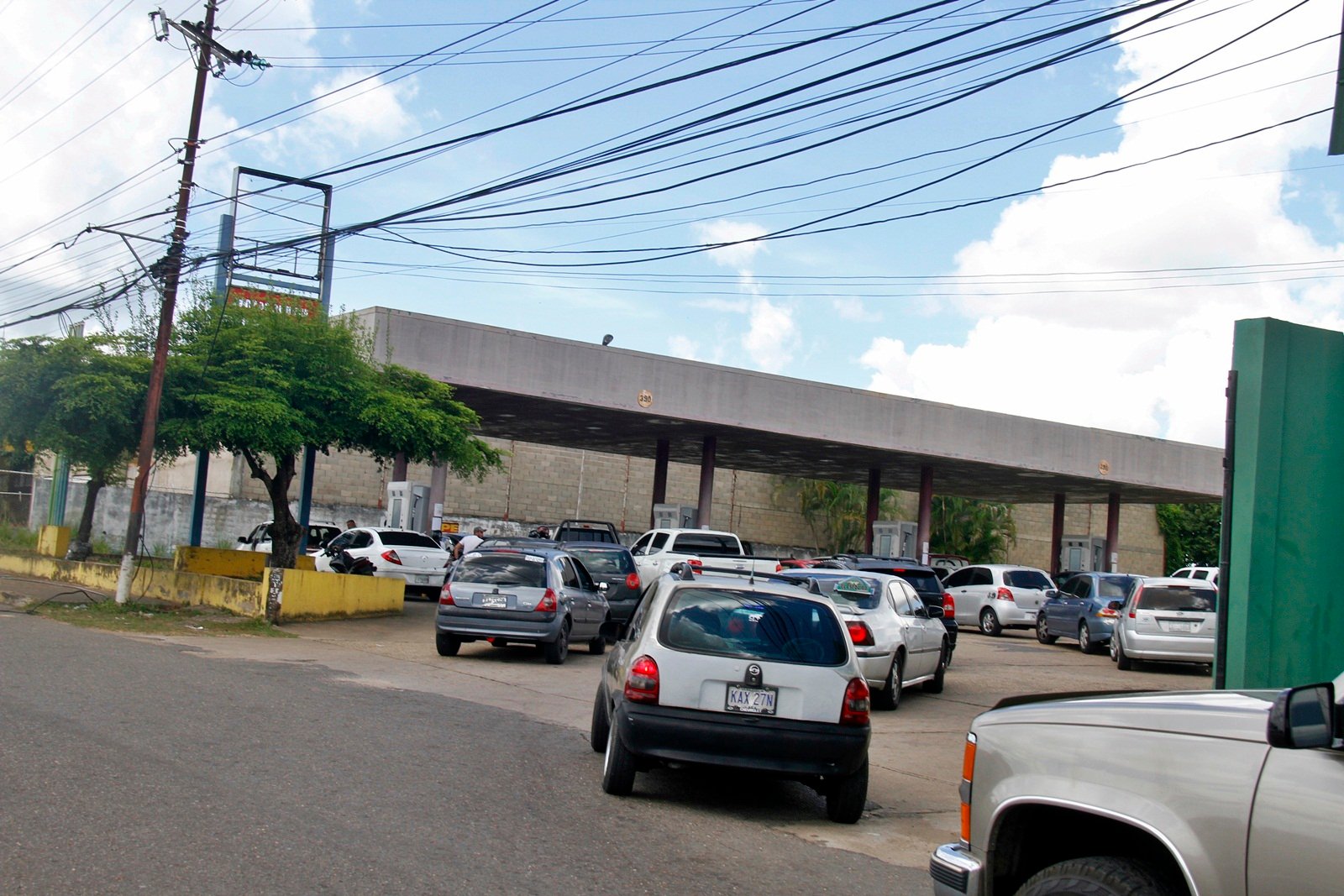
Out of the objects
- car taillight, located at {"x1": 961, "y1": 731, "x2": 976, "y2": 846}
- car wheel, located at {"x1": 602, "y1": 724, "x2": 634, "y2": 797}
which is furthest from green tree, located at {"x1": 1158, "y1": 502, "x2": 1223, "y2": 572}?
car taillight, located at {"x1": 961, "y1": 731, "x2": 976, "y2": 846}

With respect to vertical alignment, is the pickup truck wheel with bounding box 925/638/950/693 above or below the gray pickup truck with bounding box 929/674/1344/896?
below

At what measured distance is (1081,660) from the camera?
Answer: 2302 centimetres

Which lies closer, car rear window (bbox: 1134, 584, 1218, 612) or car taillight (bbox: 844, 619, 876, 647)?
car taillight (bbox: 844, 619, 876, 647)

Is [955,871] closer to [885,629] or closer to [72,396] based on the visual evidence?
[885,629]

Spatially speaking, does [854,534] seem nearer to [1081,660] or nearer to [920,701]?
[1081,660]

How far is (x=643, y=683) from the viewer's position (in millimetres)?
8508

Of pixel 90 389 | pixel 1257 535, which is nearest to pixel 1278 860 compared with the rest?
pixel 1257 535

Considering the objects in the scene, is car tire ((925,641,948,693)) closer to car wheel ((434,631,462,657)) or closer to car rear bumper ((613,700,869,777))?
car wheel ((434,631,462,657))

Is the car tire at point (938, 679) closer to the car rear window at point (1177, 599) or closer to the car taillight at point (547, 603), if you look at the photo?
the car rear window at point (1177, 599)

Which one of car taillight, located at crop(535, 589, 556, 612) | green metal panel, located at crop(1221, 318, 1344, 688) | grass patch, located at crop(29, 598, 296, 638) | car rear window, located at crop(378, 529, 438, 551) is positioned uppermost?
green metal panel, located at crop(1221, 318, 1344, 688)

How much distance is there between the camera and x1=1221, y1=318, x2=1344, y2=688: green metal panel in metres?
10.6

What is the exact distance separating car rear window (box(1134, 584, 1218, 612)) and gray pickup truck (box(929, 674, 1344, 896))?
53.7 feet

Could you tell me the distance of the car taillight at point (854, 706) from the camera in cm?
852

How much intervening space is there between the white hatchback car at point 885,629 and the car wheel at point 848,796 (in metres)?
5.03
